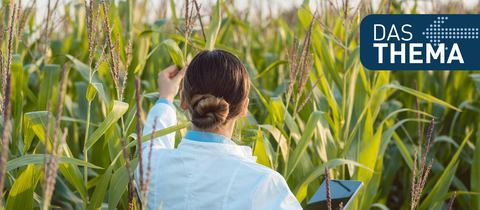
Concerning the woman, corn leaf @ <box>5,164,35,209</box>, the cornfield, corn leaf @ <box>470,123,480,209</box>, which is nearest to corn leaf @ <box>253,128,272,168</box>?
the cornfield

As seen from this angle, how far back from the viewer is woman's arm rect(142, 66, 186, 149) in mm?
1229

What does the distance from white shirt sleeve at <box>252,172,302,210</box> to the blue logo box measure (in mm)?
1281

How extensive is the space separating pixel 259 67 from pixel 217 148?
6.39ft

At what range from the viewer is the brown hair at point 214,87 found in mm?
957

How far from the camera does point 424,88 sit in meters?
2.66

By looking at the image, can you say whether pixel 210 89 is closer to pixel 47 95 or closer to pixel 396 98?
pixel 47 95

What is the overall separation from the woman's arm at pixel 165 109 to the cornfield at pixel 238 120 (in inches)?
2.3

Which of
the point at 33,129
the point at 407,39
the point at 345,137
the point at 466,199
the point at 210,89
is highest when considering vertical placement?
the point at 407,39

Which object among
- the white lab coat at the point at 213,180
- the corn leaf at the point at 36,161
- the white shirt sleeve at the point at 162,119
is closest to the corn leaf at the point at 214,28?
the white shirt sleeve at the point at 162,119

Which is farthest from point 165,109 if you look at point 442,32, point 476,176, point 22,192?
point 442,32

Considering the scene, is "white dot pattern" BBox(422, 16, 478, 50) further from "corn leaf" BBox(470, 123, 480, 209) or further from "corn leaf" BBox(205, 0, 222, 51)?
"corn leaf" BBox(205, 0, 222, 51)

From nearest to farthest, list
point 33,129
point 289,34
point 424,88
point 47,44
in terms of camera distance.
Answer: point 33,129 < point 47,44 < point 289,34 < point 424,88

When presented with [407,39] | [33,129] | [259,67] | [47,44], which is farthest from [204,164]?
[259,67]

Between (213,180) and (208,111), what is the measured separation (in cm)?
18
